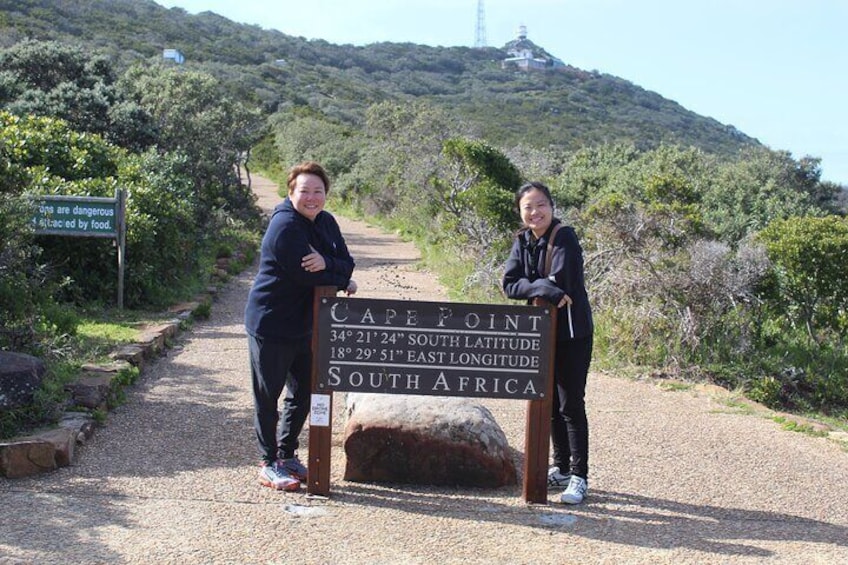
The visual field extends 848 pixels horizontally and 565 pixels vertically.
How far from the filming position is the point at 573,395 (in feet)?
16.3

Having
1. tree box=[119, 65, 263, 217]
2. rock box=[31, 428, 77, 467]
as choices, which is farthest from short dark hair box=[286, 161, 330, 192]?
tree box=[119, 65, 263, 217]

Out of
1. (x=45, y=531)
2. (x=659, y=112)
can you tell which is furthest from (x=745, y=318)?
(x=659, y=112)

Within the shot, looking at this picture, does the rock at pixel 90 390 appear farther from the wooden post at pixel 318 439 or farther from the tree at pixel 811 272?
the tree at pixel 811 272

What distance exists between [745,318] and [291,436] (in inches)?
198

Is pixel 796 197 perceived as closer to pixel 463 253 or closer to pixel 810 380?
pixel 463 253

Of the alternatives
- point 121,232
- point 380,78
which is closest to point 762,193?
point 121,232

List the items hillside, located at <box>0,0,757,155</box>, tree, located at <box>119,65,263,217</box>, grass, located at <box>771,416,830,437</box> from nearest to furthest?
grass, located at <box>771,416,830,437</box>, tree, located at <box>119,65,263,217</box>, hillside, located at <box>0,0,757,155</box>

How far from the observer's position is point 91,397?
608 cm

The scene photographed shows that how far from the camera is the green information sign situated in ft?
29.2

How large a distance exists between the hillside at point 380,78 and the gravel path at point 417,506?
24878 millimetres

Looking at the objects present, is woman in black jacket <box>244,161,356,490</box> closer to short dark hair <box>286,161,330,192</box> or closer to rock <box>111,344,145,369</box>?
short dark hair <box>286,161,330,192</box>

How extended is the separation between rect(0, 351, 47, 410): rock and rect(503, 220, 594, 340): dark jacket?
2.71 meters

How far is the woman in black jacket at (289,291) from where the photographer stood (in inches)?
188

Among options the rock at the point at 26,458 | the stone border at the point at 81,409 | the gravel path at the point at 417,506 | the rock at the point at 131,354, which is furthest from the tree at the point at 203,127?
the rock at the point at 26,458
